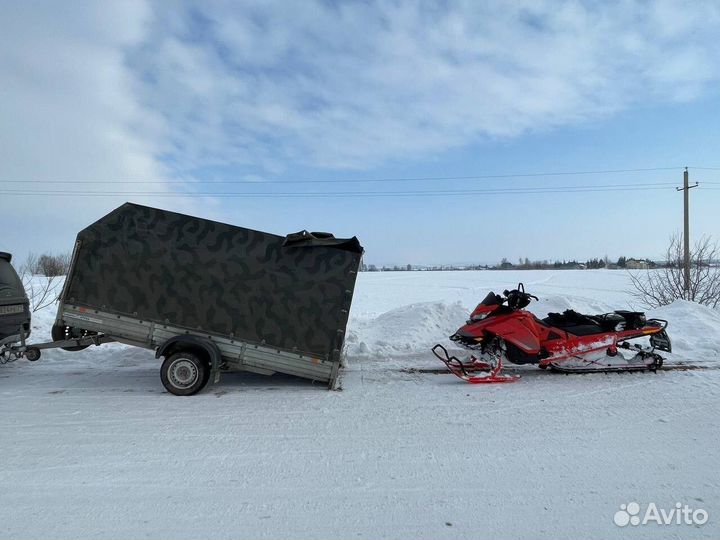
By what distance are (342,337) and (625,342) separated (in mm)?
4439

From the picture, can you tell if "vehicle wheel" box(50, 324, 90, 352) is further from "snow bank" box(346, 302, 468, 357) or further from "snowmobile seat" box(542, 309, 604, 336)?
"snowmobile seat" box(542, 309, 604, 336)

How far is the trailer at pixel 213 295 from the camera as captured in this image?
19.2 feet

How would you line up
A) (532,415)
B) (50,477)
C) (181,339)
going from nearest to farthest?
(50,477) < (532,415) < (181,339)

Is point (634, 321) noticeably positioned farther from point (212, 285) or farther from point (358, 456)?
point (212, 285)

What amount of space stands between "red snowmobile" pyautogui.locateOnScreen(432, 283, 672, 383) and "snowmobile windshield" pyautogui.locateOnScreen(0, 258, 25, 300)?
6452 mm

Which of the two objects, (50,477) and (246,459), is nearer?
(50,477)

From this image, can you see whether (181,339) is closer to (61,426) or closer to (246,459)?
(61,426)

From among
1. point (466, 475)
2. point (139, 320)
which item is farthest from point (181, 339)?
point (466, 475)

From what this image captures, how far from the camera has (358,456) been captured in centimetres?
378

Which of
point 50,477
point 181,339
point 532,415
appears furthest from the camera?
point 181,339

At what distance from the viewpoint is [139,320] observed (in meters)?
5.86

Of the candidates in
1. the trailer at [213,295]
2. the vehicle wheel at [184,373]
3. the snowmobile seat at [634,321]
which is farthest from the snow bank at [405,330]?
the snowmobile seat at [634,321]

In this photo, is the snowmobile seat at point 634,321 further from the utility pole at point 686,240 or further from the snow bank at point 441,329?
the utility pole at point 686,240

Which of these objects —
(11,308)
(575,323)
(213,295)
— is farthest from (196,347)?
(575,323)
